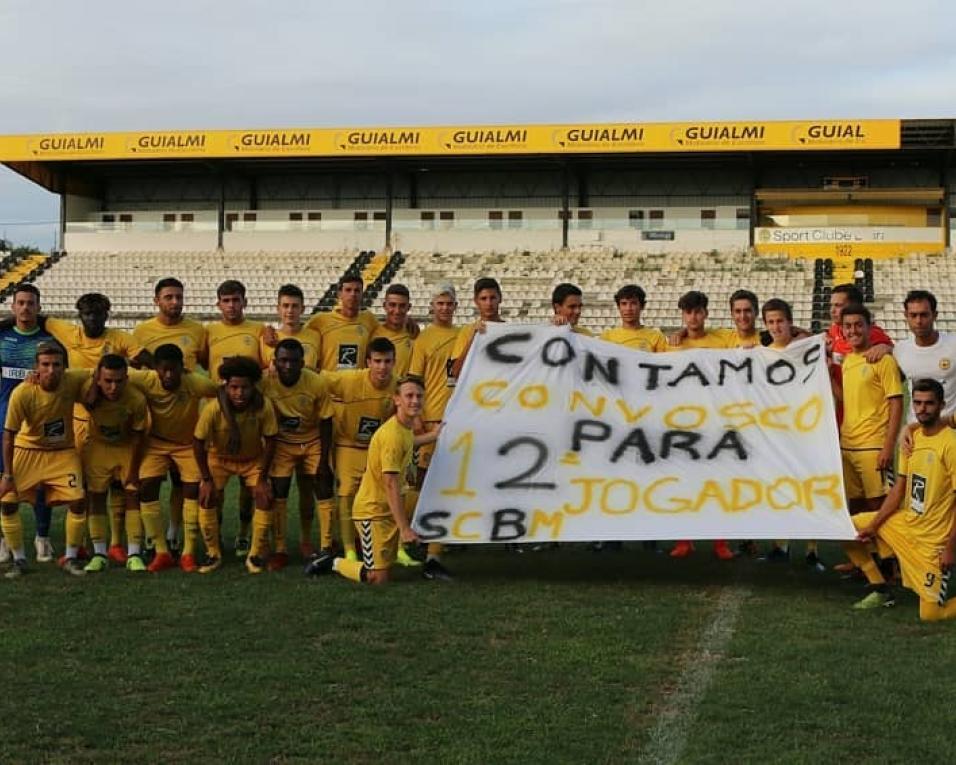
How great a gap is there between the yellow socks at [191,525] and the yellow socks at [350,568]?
3.08 feet

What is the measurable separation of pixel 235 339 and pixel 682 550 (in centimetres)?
326

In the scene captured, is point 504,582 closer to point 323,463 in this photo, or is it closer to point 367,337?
point 323,463

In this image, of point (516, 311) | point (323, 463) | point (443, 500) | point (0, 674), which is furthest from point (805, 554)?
point (516, 311)

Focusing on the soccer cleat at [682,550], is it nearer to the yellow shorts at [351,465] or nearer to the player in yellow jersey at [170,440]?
the yellow shorts at [351,465]

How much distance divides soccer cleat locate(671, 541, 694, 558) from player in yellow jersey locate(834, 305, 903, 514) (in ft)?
3.96

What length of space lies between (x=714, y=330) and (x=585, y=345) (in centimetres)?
109

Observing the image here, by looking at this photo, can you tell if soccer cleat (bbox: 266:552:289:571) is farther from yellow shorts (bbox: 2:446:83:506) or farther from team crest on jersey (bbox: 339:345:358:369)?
team crest on jersey (bbox: 339:345:358:369)

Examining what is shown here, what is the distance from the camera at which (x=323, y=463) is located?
685 centimetres

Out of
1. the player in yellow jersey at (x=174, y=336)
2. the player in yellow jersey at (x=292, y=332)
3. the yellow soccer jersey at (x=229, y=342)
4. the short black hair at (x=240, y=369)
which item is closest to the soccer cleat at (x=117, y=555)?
the player in yellow jersey at (x=174, y=336)

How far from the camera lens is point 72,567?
6531 millimetres

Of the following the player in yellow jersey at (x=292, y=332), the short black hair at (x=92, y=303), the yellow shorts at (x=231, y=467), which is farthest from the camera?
the player in yellow jersey at (x=292, y=332)

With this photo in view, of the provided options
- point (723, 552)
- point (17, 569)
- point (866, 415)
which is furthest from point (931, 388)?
point (17, 569)

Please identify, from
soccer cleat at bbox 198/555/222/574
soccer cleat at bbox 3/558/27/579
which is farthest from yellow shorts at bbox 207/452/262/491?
soccer cleat at bbox 3/558/27/579

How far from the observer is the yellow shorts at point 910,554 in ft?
18.0
